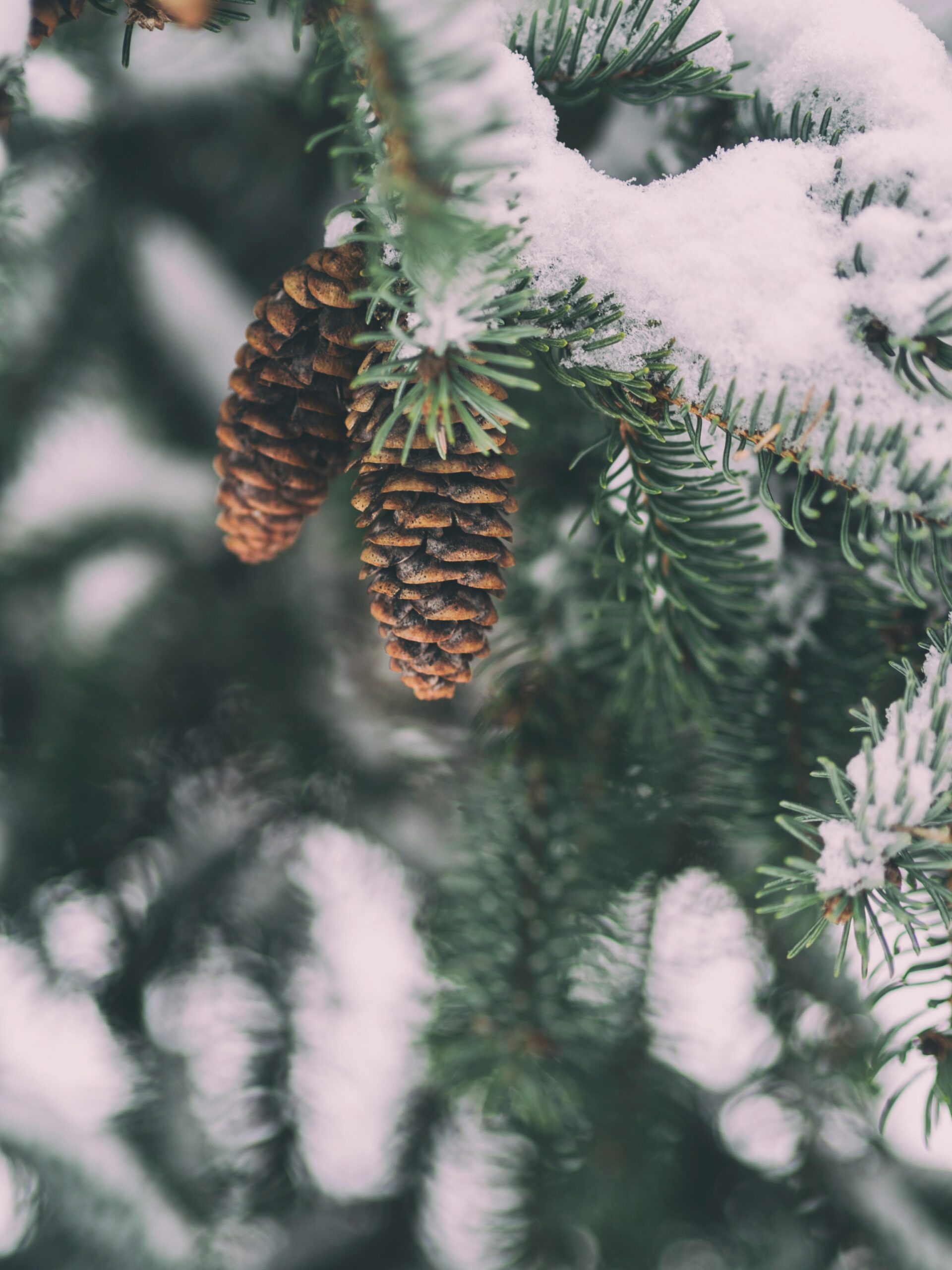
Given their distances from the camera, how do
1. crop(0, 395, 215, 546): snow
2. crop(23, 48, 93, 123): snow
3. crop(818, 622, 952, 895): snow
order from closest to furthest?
crop(818, 622, 952, 895): snow
crop(23, 48, 93, 123): snow
crop(0, 395, 215, 546): snow

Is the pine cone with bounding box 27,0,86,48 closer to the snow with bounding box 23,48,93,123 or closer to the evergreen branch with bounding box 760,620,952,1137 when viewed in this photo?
the snow with bounding box 23,48,93,123

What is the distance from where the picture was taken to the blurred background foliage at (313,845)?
608 mm

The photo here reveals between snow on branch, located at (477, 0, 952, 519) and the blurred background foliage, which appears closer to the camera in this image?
snow on branch, located at (477, 0, 952, 519)

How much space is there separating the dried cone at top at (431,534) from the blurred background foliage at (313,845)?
0.22m

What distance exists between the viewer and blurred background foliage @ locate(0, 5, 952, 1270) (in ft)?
2.00

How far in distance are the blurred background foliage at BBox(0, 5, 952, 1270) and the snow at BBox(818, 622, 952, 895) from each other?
0.69ft

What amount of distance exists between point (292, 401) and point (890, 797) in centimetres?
36

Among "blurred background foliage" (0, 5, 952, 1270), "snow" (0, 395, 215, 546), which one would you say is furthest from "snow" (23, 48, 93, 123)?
"snow" (0, 395, 215, 546)

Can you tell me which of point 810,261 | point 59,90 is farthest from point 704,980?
point 59,90

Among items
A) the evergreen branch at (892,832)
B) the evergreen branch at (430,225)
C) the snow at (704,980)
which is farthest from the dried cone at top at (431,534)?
the snow at (704,980)

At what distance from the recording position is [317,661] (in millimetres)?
768

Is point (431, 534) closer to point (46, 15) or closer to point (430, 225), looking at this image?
point (430, 225)

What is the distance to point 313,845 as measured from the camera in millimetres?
808

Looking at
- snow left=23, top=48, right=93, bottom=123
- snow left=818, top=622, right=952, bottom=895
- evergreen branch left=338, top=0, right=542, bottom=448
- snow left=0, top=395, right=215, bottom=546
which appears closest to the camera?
evergreen branch left=338, top=0, right=542, bottom=448
